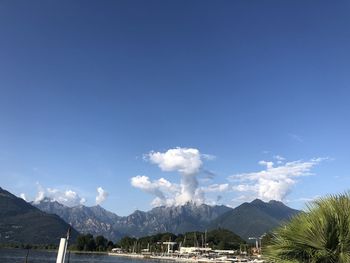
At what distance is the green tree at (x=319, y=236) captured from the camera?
12.0 m

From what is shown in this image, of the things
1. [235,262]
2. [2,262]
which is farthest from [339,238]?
[235,262]

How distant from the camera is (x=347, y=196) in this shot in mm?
13047

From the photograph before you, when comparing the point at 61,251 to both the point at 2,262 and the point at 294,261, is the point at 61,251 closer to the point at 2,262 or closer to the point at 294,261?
the point at 294,261

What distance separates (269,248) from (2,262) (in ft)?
434

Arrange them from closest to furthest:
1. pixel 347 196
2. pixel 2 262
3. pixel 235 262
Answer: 1. pixel 347 196
2. pixel 2 262
3. pixel 235 262

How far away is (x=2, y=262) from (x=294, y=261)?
133176mm

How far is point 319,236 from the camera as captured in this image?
12047 millimetres

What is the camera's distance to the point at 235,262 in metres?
197

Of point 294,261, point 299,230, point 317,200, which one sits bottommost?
point 294,261

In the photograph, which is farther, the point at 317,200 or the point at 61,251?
the point at 61,251

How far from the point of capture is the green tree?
12023mm

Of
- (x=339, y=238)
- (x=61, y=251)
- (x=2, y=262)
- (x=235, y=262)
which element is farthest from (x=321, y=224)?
(x=235, y=262)

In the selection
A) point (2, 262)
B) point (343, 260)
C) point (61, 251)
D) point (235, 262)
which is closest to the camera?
point (343, 260)

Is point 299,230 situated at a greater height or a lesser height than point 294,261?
greater
